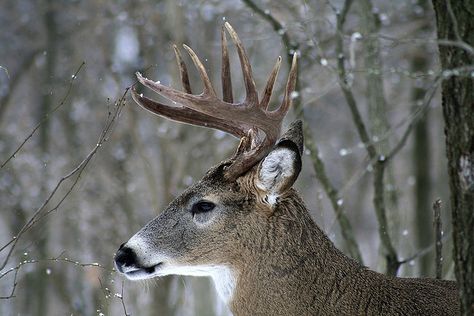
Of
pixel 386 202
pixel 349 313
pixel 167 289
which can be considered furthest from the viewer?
pixel 167 289

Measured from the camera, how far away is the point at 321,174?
24.8 ft

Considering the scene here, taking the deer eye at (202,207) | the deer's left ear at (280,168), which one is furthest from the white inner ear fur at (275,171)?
the deer eye at (202,207)

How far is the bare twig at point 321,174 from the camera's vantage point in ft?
24.0

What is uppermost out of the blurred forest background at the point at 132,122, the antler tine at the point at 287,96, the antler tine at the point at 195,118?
the blurred forest background at the point at 132,122

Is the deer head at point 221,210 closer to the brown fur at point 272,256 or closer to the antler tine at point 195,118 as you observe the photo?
the brown fur at point 272,256

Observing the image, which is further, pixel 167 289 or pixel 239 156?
pixel 167 289

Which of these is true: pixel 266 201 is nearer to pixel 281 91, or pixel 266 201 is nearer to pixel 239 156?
pixel 239 156

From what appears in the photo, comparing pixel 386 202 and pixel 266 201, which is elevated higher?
pixel 386 202

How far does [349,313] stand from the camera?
16.2 feet

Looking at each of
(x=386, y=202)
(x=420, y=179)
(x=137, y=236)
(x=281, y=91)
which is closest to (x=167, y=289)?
(x=281, y=91)

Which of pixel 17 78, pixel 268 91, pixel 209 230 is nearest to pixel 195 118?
pixel 268 91

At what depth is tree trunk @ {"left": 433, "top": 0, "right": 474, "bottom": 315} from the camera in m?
4.14

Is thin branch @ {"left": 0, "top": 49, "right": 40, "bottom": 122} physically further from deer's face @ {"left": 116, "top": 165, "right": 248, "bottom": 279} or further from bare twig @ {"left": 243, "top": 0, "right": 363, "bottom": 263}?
deer's face @ {"left": 116, "top": 165, "right": 248, "bottom": 279}

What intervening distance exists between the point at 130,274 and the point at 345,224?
253 cm
